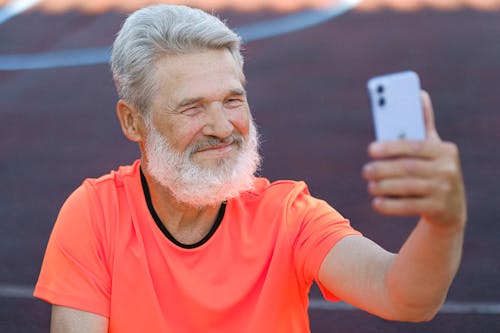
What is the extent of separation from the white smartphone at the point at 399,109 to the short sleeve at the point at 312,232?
0.81 m

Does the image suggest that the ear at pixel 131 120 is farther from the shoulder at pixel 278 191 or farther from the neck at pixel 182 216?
the shoulder at pixel 278 191

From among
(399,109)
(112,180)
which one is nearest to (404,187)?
(399,109)

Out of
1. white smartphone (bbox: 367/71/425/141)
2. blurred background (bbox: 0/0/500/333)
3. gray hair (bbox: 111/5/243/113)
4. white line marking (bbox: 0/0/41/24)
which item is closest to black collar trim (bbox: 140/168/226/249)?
gray hair (bbox: 111/5/243/113)

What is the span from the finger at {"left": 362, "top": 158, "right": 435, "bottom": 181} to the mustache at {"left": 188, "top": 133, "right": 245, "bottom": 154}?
108cm

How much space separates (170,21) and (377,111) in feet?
3.95

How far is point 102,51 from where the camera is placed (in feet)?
32.0

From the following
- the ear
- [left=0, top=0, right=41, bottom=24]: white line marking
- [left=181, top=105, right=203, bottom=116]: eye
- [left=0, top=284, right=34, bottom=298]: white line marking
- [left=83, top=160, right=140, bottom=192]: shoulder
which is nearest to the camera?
[left=181, top=105, right=203, bottom=116]: eye

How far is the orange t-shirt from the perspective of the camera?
2883 millimetres

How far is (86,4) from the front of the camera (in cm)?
1119

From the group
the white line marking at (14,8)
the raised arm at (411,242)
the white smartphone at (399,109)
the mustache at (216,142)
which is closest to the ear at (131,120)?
the mustache at (216,142)

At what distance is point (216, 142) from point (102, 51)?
23.1 feet

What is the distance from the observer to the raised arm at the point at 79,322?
292 cm

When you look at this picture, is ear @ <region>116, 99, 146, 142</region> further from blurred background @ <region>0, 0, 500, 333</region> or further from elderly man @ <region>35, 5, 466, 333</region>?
blurred background @ <region>0, 0, 500, 333</region>

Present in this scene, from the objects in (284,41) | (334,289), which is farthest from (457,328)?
(284,41)
